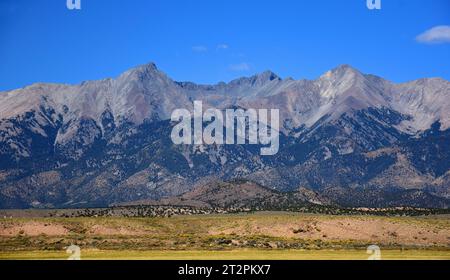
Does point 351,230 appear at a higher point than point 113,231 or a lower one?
lower

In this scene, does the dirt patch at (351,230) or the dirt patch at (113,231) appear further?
the dirt patch at (113,231)

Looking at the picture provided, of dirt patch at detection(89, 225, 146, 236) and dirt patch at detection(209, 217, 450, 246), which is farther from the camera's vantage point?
dirt patch at detection(89, 225, 146, 236)

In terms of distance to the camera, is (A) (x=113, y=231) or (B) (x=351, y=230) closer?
(A) (x=113, y=231)

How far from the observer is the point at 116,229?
18938cm
